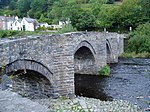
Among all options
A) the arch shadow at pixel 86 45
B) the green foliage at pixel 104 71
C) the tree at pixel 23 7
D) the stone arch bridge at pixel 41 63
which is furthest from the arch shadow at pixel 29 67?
the tree at pixel 23 7

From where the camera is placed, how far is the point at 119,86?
23.8 metres

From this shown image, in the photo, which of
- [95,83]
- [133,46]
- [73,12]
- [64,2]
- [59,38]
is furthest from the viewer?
[64,2]

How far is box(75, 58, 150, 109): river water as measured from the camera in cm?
2034

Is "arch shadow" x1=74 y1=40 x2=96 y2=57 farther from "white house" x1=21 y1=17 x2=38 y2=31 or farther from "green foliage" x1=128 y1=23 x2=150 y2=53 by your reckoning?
"white house" x1=21 y1=17 x2=38 y2=31

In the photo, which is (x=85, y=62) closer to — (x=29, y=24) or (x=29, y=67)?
(x=29, y=67)

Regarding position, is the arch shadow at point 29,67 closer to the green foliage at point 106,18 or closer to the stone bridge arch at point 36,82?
the stone bridge arch at point 36,82

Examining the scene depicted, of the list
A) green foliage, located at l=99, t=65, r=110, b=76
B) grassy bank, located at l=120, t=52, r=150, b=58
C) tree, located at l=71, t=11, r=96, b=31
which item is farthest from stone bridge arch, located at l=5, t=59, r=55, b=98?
tree, located at l=71, t=11, r=96, b=31

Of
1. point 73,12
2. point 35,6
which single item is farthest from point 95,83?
point 35,6

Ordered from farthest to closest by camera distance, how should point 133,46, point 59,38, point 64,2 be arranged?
1. point 64,2
2. point 133,46
3. point 59,38

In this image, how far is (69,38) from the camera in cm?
1855

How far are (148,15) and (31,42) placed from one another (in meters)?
50.0

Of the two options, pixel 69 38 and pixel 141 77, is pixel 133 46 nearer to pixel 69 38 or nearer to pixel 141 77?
pixel 141 77

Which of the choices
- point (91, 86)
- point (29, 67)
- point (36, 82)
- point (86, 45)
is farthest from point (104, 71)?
point (29, 67)

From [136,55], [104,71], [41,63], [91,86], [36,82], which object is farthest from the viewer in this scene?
[136,55]
